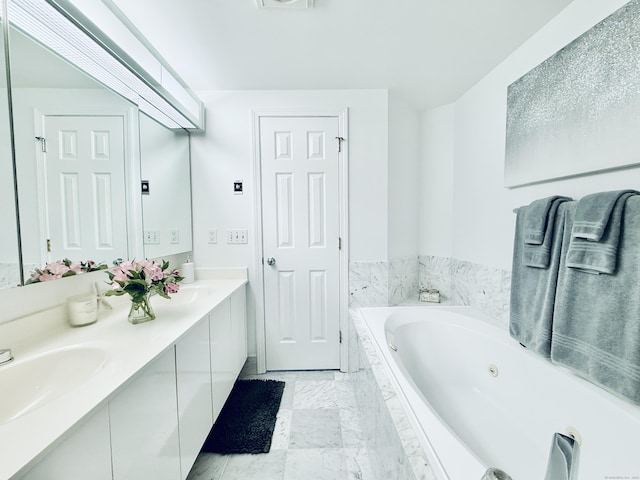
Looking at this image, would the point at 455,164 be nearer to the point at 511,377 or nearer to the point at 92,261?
the point at 511,377

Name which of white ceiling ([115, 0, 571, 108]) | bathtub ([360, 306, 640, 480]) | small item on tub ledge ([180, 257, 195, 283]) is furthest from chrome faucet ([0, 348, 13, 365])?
white ceiling ([115, 0, 571, 108])

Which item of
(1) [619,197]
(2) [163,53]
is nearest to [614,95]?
(1) [619,197]

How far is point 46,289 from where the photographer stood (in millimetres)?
1026

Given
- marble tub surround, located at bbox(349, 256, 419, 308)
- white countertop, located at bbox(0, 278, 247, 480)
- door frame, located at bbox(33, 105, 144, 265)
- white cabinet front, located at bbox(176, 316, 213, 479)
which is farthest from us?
marble tub surround, located at bbox(349, 256, 419, 308)

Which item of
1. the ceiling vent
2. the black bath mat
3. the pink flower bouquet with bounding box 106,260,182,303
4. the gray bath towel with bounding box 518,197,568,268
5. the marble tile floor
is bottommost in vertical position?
the marble tile floor

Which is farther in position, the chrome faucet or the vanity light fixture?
the vanity light fixture

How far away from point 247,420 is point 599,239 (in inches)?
76.7

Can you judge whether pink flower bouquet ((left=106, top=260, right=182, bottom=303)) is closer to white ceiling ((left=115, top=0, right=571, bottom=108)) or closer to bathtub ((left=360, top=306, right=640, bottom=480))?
bathtub ((left=360, top=306, right=640, bottom=480))

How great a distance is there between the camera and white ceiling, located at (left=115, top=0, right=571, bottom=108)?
1.23m

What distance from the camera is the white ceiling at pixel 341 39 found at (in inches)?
48.4

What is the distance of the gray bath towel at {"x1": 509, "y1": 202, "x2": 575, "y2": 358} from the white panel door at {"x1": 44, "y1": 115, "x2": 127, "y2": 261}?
2098 mm

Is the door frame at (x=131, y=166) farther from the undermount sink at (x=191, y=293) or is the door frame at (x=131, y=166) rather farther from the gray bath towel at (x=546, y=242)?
the gray bath towel at (x=546, y=242)

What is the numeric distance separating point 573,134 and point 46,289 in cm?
234

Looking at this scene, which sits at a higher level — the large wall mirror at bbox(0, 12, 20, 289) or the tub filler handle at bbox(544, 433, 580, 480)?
the large wall mirror at bbox(0, 12, 20, 289)
